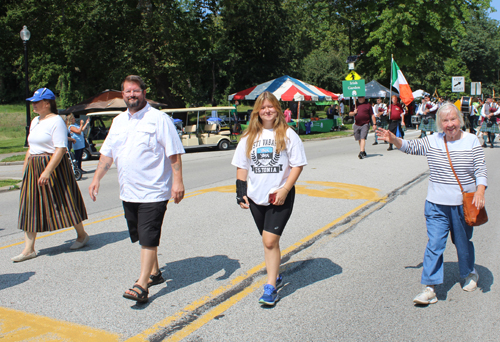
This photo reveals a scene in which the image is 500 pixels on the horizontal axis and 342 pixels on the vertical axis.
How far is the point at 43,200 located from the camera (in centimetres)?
524

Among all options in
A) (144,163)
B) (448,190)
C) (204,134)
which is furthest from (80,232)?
(204,134)

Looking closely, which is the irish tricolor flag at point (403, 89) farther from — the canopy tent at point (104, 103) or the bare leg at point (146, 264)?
the canopy tent at point (104, 103)

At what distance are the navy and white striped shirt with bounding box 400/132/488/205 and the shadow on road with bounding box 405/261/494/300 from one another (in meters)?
0.83

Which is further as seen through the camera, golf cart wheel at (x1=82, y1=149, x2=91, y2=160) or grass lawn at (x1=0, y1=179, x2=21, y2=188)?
golf cart wheel at (x1=82, y1=149, x2=91, y2=160)

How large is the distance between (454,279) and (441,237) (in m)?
0.79

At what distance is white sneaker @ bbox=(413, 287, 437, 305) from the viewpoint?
3.89 meters

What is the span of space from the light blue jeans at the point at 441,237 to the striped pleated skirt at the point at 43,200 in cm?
374

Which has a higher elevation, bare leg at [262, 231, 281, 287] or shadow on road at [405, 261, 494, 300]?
bare leg at [262, 231, 281, 287]

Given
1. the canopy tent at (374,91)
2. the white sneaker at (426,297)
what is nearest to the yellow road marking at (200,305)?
the white sneaker at (426,297)

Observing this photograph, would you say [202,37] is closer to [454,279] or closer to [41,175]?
[41,175]

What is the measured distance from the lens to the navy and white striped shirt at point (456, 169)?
3.97 meters

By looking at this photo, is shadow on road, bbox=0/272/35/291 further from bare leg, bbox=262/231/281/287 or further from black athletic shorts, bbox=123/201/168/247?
bare leg, bbox=262/231/281/287

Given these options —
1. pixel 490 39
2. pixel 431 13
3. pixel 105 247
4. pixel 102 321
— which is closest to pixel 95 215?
pixel 105 247

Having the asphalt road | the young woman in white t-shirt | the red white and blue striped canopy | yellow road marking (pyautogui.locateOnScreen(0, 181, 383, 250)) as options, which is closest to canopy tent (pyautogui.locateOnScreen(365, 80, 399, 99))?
the red white and blue striped canopy
